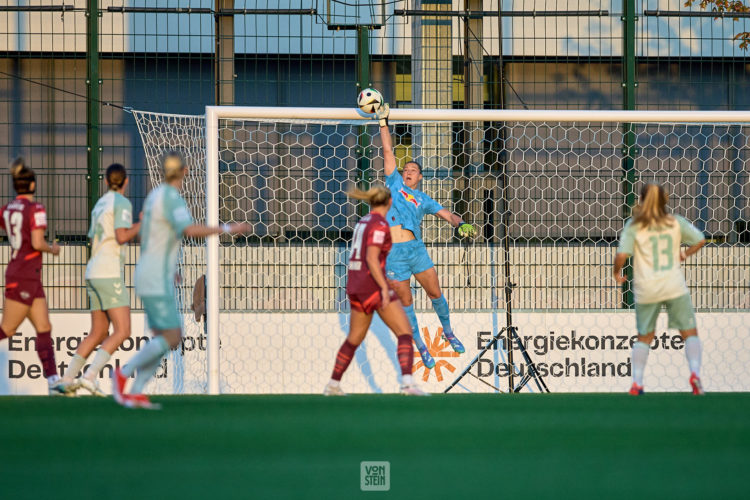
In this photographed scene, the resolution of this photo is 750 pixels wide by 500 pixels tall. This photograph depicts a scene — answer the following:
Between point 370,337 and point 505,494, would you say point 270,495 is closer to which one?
point 505,494

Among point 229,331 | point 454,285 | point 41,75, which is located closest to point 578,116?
point 454,285

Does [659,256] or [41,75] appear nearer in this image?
[659,256]

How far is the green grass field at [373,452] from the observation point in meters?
4.90

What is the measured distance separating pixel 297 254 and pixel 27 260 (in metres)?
3.90

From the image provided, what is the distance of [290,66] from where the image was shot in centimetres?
1156

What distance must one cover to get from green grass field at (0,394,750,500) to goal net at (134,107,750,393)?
13.3 ft

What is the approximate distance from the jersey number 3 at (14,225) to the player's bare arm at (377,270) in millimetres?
2658

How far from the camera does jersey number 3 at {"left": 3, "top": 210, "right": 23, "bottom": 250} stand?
6947 millimetres

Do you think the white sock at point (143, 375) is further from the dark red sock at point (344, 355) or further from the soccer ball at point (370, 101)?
the soccer ball at point (370, 101)

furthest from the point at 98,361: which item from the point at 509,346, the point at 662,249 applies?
the point at 509,346

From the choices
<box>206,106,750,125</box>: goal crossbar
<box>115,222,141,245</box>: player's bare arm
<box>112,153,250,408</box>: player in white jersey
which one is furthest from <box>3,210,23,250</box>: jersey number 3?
<box>206,106,750,125</box>: goal crossbar

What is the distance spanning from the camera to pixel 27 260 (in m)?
6.98

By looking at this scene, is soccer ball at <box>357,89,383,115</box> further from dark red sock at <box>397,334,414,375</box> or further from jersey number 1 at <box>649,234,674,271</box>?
jersey number 1 at <box>649,234,674,271</box>

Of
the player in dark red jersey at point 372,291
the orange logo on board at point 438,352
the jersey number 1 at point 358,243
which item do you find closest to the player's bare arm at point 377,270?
the player in dark red jersey at point 372,291
